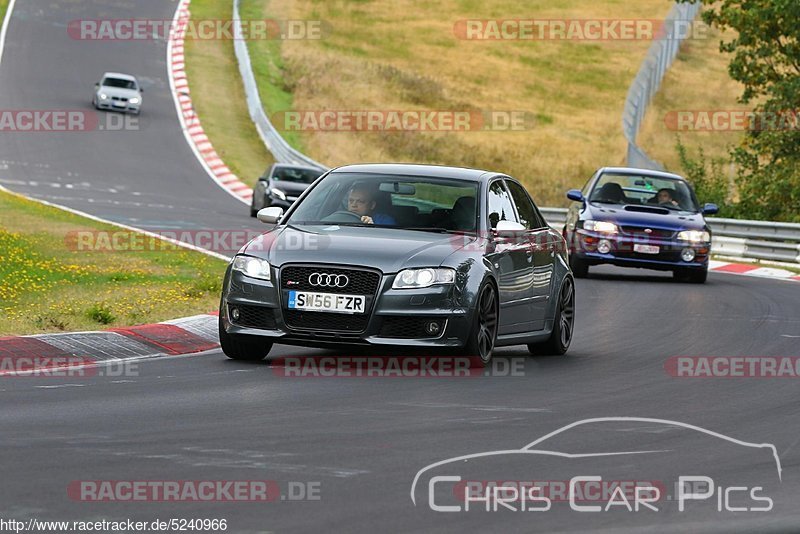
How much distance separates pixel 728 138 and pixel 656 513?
199 ft

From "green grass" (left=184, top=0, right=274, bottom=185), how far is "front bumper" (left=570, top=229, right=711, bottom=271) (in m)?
21.2

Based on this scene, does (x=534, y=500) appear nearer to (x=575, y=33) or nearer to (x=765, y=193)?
(x=765, y=193)

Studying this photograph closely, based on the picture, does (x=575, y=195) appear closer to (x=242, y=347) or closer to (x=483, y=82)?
(x=242, y=347)

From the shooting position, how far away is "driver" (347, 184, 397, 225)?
13.2 metres

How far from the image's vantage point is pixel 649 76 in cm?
5416

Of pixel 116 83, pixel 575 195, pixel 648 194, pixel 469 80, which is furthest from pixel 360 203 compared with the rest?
pixel 469 80

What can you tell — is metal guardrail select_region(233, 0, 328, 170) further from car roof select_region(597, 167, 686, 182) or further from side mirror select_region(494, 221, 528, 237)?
side mirror select_region(494, 221, 528, 237)

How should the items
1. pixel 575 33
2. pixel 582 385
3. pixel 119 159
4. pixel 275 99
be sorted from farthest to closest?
pixel 575 33 < pixel 275 99 < pixel 119 159 < pixel 582 385

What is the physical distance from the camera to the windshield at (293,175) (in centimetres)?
3712

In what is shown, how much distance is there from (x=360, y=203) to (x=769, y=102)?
2564 cm

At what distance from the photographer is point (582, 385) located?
1216 centimetres

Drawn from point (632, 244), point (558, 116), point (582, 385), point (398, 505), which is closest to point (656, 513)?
point (398, 505)

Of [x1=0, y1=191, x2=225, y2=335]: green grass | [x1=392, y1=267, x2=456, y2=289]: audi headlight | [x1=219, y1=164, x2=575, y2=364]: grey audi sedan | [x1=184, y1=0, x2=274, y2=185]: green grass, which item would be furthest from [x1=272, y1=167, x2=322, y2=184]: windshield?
[x1=392, y1=267, x2=456, y2=289]: audi headlight

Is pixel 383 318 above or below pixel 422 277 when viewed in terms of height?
below
